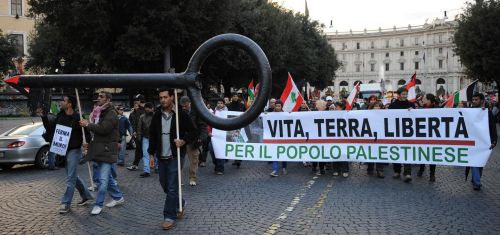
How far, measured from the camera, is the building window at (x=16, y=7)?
2052 inches

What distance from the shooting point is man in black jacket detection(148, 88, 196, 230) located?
243 inches

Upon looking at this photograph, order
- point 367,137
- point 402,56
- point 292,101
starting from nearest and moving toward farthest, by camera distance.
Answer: point 367,137 → point 292,101 → point 402,56

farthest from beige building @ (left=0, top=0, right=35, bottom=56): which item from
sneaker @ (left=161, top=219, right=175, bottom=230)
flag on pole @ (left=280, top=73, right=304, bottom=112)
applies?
sneaker @ (left=161, top=219, right=175, bottom=230)

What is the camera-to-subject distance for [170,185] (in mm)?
6238

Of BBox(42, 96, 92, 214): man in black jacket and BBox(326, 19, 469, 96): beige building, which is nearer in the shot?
BBox(42, 96, 92, 214): man in black jacket

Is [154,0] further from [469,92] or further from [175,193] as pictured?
[175,193]

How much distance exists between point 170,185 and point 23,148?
7.29m

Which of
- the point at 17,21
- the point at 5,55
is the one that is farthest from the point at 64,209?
the point at 17,21

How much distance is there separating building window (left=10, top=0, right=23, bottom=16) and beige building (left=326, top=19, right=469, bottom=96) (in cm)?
8805

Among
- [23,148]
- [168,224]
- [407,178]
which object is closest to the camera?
[168,224]

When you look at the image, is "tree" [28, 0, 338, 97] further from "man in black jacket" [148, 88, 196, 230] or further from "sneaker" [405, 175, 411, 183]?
"man in black jacket" [148, 88, 196, 230]

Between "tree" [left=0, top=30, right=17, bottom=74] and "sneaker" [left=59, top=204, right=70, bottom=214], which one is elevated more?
"tree" [left=0, top=30, right=17, bottom=74]

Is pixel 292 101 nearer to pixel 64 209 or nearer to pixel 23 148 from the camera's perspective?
pixel 64 209

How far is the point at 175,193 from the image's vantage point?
244 inches
